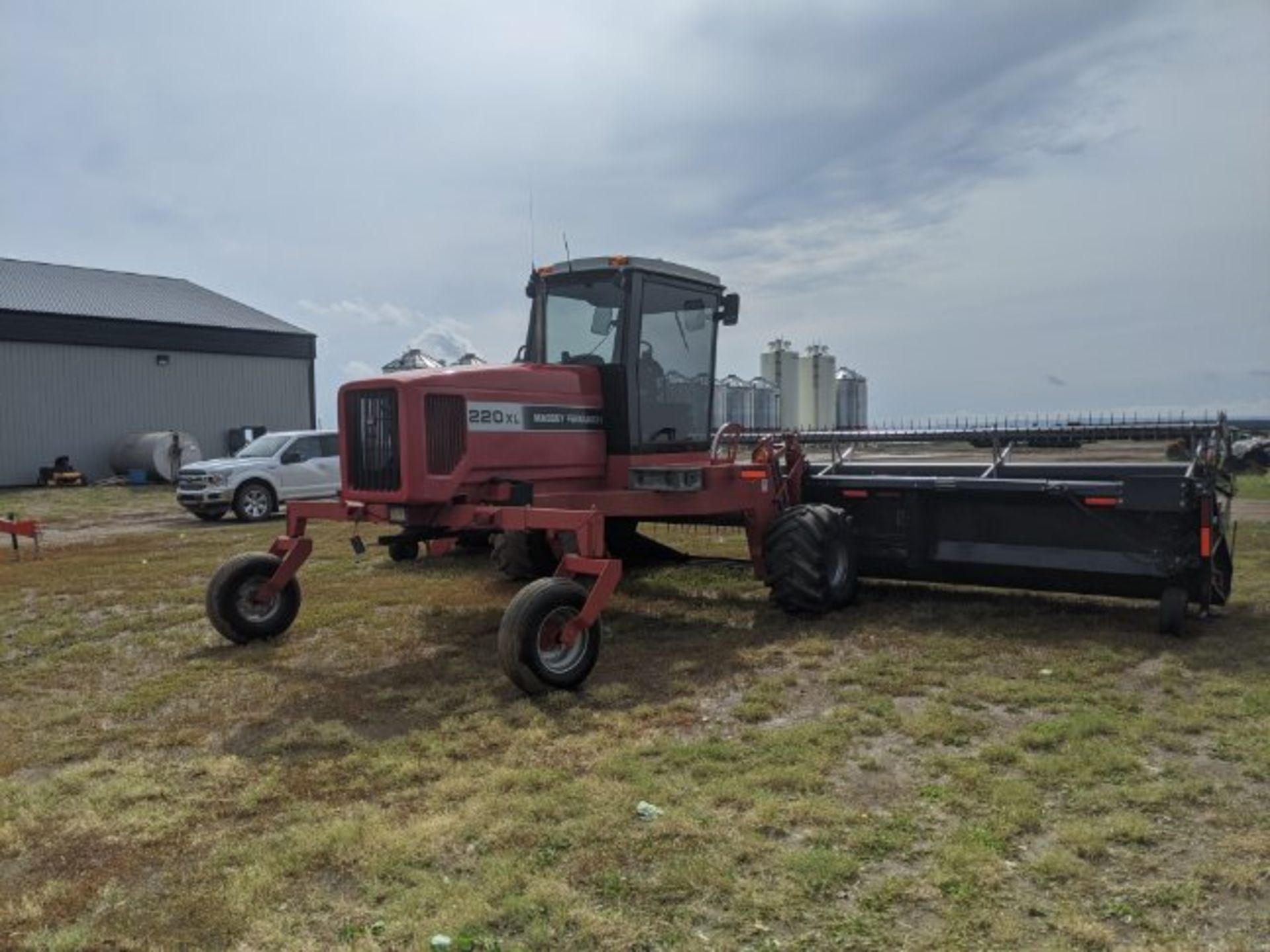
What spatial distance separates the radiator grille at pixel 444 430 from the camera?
22.9ft

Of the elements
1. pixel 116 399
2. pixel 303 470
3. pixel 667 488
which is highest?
pixel 116 399

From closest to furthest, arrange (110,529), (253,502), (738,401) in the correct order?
1. (738,401)
2. (110,529)
3. (253,502)

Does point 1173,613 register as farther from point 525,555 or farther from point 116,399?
point 116,399

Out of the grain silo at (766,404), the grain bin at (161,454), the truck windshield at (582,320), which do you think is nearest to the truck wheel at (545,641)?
the truck windshield at (582,320)

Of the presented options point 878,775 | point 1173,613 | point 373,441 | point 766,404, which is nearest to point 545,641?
point 373,441

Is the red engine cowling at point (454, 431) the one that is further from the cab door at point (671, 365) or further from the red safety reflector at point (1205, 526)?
the red safety reflector at point (1205, 526)

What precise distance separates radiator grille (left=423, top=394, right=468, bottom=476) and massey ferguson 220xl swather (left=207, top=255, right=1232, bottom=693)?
0.04 ft

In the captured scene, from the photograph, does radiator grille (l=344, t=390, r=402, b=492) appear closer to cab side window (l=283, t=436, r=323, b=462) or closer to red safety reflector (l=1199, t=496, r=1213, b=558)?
red safety reflector (l=1199, t=496, r=1213, b=558)

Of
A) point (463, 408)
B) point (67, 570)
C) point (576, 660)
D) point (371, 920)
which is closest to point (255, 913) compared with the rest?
point (371, 920)

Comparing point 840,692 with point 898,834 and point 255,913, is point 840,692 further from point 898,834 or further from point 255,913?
point 255,913

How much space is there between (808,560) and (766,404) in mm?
6680

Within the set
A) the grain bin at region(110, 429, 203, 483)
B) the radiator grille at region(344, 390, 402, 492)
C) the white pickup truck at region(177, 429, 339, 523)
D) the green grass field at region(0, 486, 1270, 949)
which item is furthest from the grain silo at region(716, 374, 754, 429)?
the grain bin at region(110, 429, 203, 483)

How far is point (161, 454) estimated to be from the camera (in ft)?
98.4

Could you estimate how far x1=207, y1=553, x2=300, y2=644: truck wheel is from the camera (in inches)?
296
